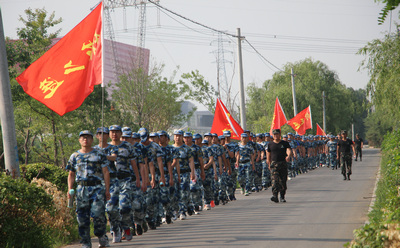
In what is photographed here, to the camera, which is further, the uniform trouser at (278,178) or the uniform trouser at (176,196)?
the uniform trouser at (278,178)

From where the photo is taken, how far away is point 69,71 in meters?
9.16

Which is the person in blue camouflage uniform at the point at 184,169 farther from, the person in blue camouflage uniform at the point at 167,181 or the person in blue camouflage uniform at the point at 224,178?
the person in blue camouflage uniform at the point at 224,178

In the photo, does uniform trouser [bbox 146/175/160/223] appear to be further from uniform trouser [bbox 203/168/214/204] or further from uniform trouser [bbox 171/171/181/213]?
uniform trouser [bbox 203/168/214/204]

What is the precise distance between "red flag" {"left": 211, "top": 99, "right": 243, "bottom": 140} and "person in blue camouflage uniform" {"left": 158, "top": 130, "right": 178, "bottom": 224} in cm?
833

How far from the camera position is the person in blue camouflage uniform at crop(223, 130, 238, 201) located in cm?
1639

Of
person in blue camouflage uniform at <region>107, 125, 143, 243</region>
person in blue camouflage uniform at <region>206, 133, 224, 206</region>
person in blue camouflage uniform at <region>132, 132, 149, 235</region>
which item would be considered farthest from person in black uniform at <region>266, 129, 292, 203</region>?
person in blue camouflage uniform at <region>107, 125, 143, 243</region>

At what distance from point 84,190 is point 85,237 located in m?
0.73

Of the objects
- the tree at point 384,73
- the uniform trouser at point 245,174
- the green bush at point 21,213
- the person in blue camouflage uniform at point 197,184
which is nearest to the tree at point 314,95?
the tree at point 384,73

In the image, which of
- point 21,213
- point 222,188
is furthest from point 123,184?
point 222,188

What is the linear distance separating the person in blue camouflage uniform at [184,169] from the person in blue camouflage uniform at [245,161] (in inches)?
192

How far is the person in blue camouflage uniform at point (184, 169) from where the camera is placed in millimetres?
12633

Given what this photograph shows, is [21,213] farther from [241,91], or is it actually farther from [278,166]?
[241,91]

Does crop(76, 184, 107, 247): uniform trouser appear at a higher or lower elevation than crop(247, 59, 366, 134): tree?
lower

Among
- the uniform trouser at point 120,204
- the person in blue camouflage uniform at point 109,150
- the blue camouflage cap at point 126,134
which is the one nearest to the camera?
the person in blue camouflage uniform at point 109,150
